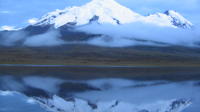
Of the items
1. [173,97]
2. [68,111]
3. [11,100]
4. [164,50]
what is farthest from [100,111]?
[164,50]

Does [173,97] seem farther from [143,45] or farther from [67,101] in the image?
[143,45]

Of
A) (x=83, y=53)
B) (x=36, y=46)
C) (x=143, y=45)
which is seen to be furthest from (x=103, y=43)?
(x=83, y=53)

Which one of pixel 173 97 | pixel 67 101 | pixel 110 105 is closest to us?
pixel 110 105

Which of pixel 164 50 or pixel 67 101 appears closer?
pixel 67 101

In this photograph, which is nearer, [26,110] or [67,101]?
[26,110]

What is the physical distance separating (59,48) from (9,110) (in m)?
158

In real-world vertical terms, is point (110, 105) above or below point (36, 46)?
below

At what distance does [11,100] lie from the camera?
19.7 m

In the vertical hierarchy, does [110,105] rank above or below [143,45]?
below

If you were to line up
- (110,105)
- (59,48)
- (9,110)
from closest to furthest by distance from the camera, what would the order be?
1. (9,110)
2. (110,105)
3. (59,48)

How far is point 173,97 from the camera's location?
894 inches

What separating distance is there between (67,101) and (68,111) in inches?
143

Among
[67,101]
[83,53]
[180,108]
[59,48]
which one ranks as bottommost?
[180,108]

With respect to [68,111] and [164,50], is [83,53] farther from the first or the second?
[68,111]
